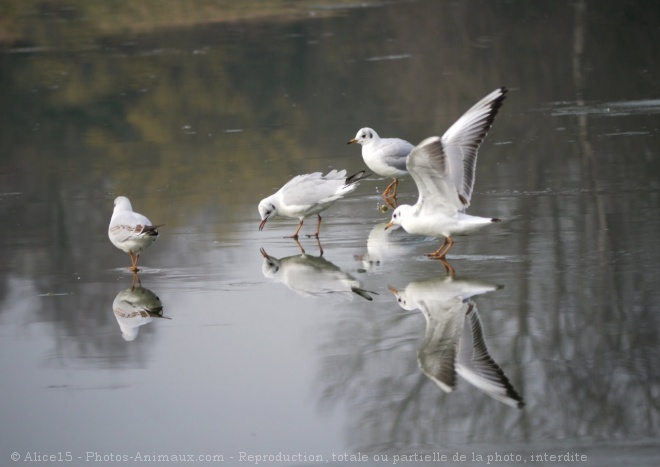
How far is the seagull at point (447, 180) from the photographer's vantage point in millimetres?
7715

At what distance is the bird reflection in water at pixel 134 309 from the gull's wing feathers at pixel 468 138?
2.50 m

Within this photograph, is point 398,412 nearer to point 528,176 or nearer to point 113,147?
point 528,176

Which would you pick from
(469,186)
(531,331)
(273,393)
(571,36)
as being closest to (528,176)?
(469,186)

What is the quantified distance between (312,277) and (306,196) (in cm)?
157

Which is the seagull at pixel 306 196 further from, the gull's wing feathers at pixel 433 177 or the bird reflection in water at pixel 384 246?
the gull's wing feathers at pixel 433 177

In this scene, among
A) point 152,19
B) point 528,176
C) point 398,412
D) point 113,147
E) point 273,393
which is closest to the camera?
point 398,412

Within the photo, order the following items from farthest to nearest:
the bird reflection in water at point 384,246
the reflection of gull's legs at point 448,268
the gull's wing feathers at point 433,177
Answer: the bird reflection in water at point 384,246
the reflection of gull's legs at point 448,268
the gull's wing feathers at point 433,177

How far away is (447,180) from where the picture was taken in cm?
789

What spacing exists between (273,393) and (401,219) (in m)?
2.87

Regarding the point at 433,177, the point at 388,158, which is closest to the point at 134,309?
the point at 433,177

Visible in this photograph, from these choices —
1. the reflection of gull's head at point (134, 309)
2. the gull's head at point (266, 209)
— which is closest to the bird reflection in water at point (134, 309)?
the reflection of gull's head at point (134, 309)

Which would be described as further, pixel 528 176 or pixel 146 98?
pixel 146 98

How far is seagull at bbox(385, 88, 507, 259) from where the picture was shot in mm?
7715

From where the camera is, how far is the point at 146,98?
62.5ft
